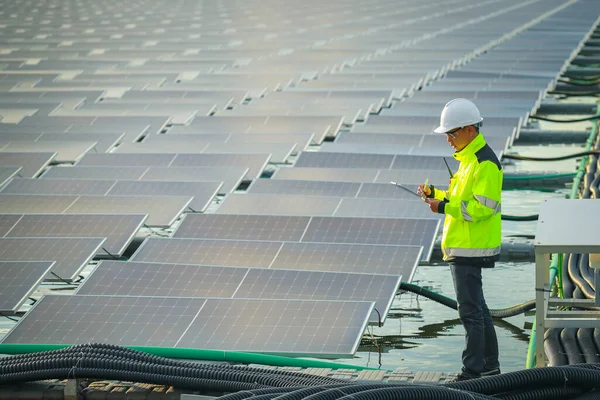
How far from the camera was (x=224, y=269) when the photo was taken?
13.5 metres

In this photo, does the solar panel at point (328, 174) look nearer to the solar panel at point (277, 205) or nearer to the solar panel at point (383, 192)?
the solar panel at point (383, 192)

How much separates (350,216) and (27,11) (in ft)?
221

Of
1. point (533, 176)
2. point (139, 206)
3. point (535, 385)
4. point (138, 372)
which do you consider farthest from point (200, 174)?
point (535, 385)

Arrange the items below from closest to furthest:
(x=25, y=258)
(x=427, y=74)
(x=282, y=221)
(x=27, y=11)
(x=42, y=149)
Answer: (x=25, y=258)
(x=282, y=221)
(x=42, y=149)
(x=427, y=74)
(x=27, y=11)

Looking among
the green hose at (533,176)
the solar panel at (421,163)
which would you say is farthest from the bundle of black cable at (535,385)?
the green hose at (533,176)

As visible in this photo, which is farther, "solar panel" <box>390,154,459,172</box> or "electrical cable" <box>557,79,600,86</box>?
"electrical cable" <box>557,79,600,86</box>

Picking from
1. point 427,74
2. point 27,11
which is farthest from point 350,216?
point 27,11

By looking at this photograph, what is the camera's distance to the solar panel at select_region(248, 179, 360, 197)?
60.5ft

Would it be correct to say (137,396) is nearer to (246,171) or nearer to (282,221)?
(282,221)

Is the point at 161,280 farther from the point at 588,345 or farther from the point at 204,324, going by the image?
the point at 588,345

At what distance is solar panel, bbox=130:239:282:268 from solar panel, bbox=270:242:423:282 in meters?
0.20

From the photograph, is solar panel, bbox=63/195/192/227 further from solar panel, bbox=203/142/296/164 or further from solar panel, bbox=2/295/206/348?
solar panel, bbox=203/142/296/164

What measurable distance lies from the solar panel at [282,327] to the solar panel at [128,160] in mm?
9330

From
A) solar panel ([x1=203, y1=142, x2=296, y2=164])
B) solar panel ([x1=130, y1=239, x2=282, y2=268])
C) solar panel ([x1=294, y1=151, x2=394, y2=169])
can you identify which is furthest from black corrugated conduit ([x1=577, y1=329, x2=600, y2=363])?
solar panel ([x1=203, y1=142, x2=296, y2=164])
